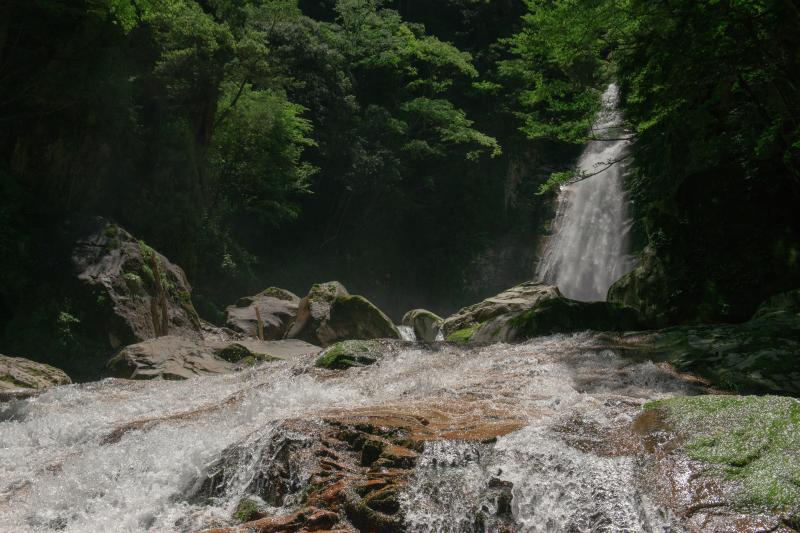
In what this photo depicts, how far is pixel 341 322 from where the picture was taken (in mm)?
16469

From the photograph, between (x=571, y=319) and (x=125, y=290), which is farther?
(x=125, y=290)

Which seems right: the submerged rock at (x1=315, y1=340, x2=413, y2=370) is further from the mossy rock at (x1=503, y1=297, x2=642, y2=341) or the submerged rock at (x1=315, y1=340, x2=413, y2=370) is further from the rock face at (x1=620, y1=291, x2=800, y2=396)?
the rock face at (x1=620, y1=291, x2=800, y2=396)

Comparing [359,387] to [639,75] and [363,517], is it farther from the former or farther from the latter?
[639,75]

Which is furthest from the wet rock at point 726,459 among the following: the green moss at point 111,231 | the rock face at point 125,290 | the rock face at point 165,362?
the green moss at point 111,231

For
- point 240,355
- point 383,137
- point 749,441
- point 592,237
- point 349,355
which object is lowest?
point 749,441

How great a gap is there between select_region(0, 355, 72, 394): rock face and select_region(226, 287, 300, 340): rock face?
271 inches

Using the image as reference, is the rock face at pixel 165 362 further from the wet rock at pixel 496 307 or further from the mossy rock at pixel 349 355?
the wet rock at pixel 496 307

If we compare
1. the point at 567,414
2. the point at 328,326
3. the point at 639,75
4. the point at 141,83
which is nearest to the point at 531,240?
the point at 328,326

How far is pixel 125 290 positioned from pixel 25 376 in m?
4.07

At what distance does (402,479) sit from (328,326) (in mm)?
12538

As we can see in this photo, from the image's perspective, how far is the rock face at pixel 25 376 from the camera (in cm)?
990

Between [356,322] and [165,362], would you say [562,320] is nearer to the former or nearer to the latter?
[165,362]

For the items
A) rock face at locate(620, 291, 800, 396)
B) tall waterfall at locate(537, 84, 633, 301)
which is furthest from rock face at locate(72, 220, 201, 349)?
tall waterfall at locate(537, 84, 633, 301)

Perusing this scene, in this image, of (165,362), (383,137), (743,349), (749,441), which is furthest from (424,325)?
(749,441)
